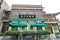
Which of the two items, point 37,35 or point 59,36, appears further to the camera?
point 59,36

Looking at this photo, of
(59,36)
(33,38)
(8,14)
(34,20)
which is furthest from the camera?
(8,14)

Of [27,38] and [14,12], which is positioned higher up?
[14,12]

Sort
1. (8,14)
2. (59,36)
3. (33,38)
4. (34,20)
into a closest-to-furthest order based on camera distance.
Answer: (33,38) → (59,36) → (34,20) → (8,14)

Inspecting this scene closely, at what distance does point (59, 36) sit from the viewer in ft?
65.5

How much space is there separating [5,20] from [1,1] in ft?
11.5

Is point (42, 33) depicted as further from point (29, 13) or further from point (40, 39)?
point (29, 13)

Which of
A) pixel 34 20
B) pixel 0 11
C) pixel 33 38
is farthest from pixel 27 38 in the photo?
pixel 0 11

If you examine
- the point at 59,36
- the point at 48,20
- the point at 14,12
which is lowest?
the point at 59,36

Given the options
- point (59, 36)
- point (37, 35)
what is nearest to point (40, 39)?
point (37, 35)

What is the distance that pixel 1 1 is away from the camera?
25531mm

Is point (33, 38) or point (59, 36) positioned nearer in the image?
point (33, 38)

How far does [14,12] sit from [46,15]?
6171 mm

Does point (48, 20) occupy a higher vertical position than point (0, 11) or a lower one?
lower

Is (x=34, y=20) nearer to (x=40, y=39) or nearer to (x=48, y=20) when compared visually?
(x=48, y=20)
